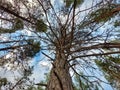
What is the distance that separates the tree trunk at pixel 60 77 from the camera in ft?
14.7

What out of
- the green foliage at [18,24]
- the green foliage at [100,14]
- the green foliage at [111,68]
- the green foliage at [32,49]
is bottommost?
the green foliage at [111,68]

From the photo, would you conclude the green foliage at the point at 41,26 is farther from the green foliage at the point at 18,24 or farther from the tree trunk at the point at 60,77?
the tree trunk at the point at 60,77

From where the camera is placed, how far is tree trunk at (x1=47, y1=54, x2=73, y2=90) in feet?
14.7

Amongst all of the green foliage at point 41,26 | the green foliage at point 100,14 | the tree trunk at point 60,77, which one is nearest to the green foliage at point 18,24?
the green foliage at point 41,26

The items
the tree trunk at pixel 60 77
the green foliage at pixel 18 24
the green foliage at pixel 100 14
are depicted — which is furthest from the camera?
the green foliage at pixel 18 24

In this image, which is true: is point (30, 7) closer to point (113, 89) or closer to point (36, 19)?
point (36, 19)

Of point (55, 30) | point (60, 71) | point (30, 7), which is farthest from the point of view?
point (55, 30)

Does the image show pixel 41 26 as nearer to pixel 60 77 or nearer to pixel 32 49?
pixel 32 49

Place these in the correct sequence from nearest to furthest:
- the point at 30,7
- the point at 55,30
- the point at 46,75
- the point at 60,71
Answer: the point at 60,71
the point at 30,7
the point at 55,30
the point at 46,75

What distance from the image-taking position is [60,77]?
469 centimetres

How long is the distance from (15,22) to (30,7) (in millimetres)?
497

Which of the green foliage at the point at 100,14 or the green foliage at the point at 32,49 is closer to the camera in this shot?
the green foliage at the point at 100,14

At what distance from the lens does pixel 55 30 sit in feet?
21.5

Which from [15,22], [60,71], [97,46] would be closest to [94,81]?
[97,46]
